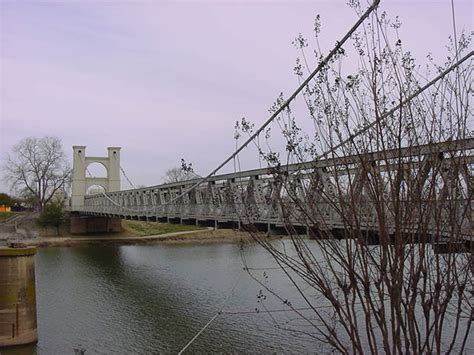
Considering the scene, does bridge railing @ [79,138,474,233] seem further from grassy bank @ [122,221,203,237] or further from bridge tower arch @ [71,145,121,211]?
bridge tower arch @ [71,145,121,211]

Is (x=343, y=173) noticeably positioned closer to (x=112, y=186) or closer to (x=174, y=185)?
(x=174, y=185)

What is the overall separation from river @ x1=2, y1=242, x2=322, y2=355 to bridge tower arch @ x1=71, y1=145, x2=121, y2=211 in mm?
28994

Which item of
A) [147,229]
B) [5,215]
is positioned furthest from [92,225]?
[5,215]

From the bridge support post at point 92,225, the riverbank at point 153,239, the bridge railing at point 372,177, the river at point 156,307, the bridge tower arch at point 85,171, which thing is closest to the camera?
the bridge railing at point 372,177

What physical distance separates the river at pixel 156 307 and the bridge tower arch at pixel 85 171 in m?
29.0

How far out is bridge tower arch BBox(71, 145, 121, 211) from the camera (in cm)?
6338

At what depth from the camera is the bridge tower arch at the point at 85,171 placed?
63.4m

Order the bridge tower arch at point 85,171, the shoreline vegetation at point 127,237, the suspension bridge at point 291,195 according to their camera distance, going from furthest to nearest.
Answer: the bridge tower arch at point 85,171, the shoreline vegetation at point 127,237, the suspension bridge at point 291,195

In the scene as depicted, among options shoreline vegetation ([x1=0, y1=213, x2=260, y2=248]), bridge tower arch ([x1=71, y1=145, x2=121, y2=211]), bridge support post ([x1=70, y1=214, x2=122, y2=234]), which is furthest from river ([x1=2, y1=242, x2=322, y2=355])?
bridge tower arch ([x1=71, y1=145, x2=121, y2=211])

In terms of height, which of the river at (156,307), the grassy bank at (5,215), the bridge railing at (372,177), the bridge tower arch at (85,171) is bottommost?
the river at (156,307)

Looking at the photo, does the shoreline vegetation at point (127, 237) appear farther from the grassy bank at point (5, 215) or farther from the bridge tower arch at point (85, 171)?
the bridge tower arch at point (85, 171)

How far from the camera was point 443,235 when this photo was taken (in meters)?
4.88

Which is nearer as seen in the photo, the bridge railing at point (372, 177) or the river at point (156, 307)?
the bridge railing at point (372, 177)

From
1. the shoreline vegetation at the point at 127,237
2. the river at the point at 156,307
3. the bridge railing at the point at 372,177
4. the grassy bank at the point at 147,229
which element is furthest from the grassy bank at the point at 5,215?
the bridge railing at the point at 372,177
